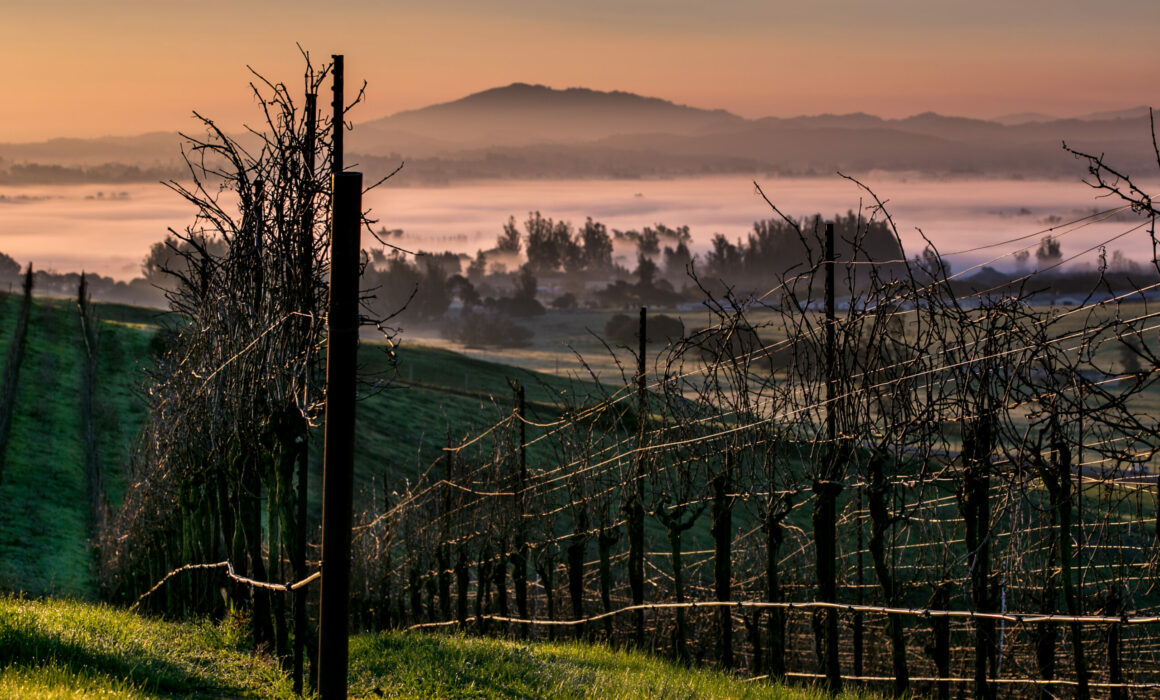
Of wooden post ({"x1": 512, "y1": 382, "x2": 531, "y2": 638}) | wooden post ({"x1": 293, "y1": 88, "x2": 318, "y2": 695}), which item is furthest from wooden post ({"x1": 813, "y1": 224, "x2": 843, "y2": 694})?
wooden post ({"x1": 512, "y1": 382, "x2": 531, "y2": 638})

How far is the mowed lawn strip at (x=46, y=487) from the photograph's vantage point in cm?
2308

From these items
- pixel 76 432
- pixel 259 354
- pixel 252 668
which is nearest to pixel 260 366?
pixel 259 354

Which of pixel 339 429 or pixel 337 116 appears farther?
pixel 337 116

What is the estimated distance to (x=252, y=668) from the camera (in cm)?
929

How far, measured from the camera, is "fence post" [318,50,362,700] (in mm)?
7070

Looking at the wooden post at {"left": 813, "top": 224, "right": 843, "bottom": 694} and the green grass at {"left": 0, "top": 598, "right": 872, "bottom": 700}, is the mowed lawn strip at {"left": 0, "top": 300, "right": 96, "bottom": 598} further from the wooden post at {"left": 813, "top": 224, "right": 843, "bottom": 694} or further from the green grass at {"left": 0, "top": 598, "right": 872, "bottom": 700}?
the wooden post at {"left": 813, "top": 224, "right": 843, "bottom": 694}

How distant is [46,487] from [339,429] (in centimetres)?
2573

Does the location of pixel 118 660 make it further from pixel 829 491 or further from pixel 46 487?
pixel 46 487

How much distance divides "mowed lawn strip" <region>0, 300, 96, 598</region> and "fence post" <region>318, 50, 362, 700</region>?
15.5 metres

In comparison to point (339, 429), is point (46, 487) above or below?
below

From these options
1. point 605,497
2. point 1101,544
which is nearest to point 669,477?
point 605,497

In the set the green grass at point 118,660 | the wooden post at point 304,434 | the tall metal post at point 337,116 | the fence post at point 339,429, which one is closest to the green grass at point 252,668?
the green grass at point 118,660

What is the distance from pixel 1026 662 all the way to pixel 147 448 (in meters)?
13.6

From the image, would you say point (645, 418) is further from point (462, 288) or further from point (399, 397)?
point (462, 288)
